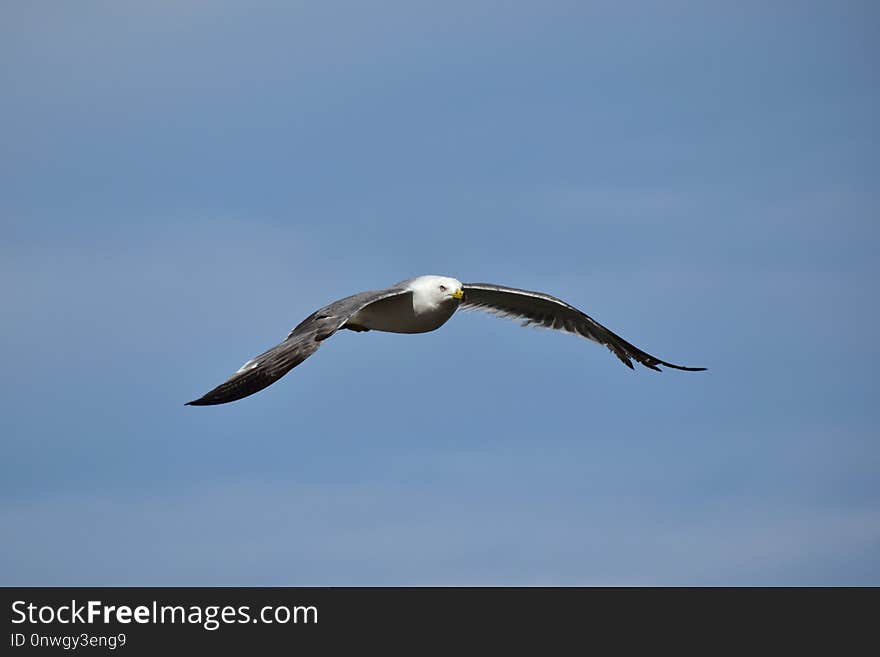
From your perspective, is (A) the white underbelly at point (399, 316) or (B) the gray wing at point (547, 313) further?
(B) the gray wing at point (547, 313)

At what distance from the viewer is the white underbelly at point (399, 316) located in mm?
29734

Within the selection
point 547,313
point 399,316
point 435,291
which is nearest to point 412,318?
point 399,316

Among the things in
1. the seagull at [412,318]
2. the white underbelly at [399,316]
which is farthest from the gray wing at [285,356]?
the white underbelly at [399,316]

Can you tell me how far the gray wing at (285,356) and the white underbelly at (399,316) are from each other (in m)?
2.34

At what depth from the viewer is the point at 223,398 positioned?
884 inches

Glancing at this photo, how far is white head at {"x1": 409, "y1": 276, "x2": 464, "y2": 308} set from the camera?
29.6 meters

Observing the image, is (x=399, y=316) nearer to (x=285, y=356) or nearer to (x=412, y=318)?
(x=412, y=318)

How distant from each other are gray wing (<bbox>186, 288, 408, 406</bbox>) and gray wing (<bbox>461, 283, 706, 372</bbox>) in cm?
704

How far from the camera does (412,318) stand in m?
29.9

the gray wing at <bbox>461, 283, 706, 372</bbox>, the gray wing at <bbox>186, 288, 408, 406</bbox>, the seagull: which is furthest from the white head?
the gray wing at <bbox>461, 283, 706, 372</bbox>

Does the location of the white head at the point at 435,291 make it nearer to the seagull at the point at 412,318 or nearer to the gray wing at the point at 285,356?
the seagull at the point at 412,318

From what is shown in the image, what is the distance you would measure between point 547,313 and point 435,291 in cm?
624

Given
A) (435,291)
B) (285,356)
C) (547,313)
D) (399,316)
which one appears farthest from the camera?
(547,313)
